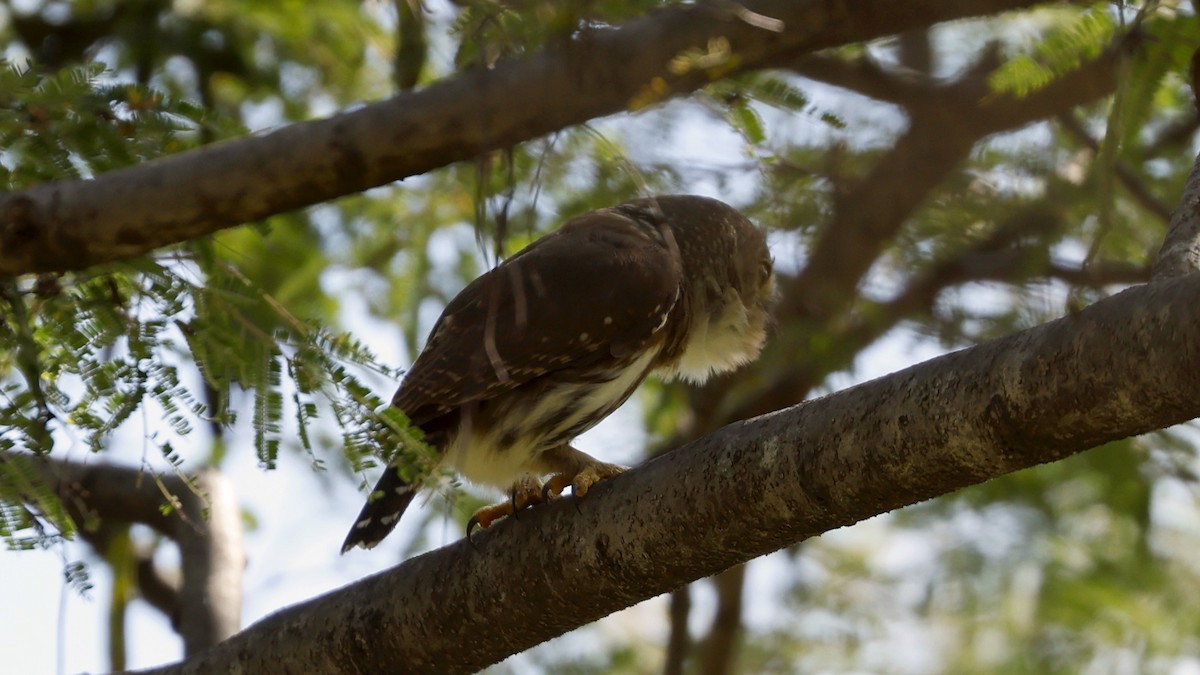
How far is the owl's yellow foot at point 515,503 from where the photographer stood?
3611mm

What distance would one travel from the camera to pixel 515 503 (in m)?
3.60

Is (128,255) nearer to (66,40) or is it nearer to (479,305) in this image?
(479,305)

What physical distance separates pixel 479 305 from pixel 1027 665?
4198 millimetres

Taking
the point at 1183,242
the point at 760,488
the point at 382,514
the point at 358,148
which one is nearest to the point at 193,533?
the point at 382,514

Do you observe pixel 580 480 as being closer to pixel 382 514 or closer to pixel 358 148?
pixel 382 514

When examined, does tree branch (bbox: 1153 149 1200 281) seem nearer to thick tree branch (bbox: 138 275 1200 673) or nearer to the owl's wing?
thick tree branch (bbox: 138 275 1200 673)

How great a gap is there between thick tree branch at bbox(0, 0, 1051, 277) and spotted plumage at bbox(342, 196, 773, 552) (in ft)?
4.13

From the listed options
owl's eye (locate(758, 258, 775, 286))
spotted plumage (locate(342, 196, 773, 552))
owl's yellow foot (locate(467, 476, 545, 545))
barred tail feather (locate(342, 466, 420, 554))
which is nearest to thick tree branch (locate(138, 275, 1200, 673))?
owl's yellow foot (locate(467, 476, 545, 545))

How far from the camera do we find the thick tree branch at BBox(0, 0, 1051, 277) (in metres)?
2.68

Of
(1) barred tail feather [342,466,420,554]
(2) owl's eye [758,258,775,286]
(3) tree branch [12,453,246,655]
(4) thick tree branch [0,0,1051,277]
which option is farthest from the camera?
(2) owl's eye [758,258,775,286]

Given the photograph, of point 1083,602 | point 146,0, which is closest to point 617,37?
point 146,0

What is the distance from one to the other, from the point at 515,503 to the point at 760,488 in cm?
93

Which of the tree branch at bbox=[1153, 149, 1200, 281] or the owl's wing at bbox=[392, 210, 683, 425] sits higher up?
the tree branch at bbox=[1153, 149, 1200, 281]

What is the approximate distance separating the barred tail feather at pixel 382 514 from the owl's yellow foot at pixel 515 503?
218mm
